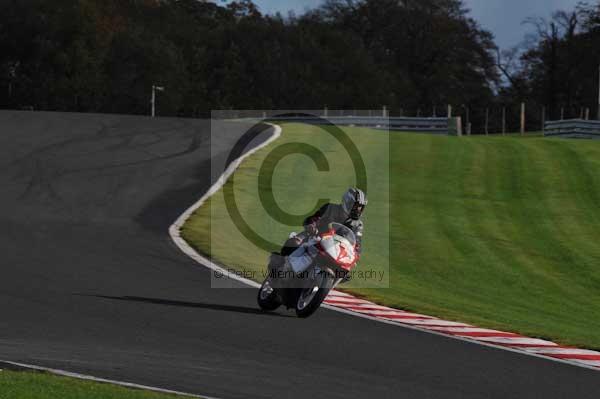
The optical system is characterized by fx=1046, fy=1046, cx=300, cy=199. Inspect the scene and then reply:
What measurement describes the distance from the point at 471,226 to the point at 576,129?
844 inches

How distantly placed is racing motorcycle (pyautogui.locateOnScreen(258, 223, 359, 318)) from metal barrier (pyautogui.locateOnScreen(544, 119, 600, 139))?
31.2 m

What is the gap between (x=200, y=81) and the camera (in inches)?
3487

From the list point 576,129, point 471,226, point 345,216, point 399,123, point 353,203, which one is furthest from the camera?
point 576,129

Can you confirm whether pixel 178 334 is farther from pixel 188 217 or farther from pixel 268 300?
pixel 188 217

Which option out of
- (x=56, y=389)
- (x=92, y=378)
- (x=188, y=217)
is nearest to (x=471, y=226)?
(x=188, y=217)

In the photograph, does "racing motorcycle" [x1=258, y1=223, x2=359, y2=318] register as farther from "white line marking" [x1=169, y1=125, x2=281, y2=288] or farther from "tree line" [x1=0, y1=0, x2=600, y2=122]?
"tree line" [x1=0, y1=0, x2=600, y2=122]

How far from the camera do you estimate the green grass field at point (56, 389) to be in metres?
7.44

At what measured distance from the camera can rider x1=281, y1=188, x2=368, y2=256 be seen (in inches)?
468

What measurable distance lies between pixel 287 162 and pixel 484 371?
1845 cm

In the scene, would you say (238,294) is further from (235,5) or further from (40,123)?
(235,5)

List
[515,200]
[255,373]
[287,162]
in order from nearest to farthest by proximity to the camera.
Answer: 1. [255,373]
2. [515,200]
3. [287,162]

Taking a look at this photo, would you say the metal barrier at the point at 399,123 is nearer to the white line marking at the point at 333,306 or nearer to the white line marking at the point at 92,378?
the white line marking at the point at 333,306

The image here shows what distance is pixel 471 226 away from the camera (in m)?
21.9

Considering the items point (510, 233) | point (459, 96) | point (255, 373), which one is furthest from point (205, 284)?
point (459, 96)
